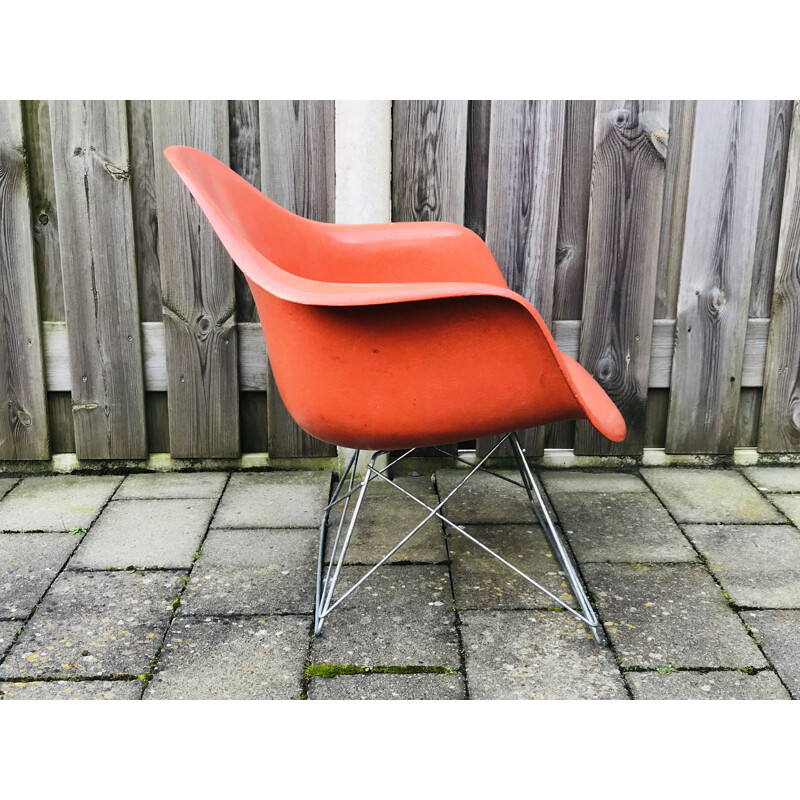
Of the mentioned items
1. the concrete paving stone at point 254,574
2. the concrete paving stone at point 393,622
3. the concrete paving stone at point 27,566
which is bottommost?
the concrete paving stone at point 27,566

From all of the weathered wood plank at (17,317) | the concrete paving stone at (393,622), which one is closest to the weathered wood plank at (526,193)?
the concrete paving stone at (393,622)

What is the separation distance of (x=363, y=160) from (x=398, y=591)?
4.11 feet

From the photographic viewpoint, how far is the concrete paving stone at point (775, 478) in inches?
111

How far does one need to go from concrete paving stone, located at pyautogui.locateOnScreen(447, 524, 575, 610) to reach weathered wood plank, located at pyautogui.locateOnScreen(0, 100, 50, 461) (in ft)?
4.59

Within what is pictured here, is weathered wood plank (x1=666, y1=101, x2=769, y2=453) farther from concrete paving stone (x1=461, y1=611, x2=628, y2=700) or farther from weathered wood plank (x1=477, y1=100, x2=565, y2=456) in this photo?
concrete paving stone (x1=461, y1=611, x2=628, y2=700)

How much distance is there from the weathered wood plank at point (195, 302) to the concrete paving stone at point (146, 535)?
0.94 ft

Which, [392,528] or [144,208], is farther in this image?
[144,208]

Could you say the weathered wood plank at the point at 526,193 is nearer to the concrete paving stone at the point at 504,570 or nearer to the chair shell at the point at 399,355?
the concrete paving stone at the point at 504,570

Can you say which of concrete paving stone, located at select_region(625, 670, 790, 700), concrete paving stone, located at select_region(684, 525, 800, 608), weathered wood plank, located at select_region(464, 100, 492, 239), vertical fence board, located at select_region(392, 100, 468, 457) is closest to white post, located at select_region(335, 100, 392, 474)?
vertical fence board, located at select_region(392, 100, 468, 457)

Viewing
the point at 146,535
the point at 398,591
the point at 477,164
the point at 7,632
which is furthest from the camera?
the point at 477,164

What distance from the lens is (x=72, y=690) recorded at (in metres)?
1.79

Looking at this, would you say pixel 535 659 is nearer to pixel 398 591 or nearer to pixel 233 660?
pixel 398 591

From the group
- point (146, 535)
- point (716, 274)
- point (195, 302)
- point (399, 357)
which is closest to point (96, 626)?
point (146, 535)
